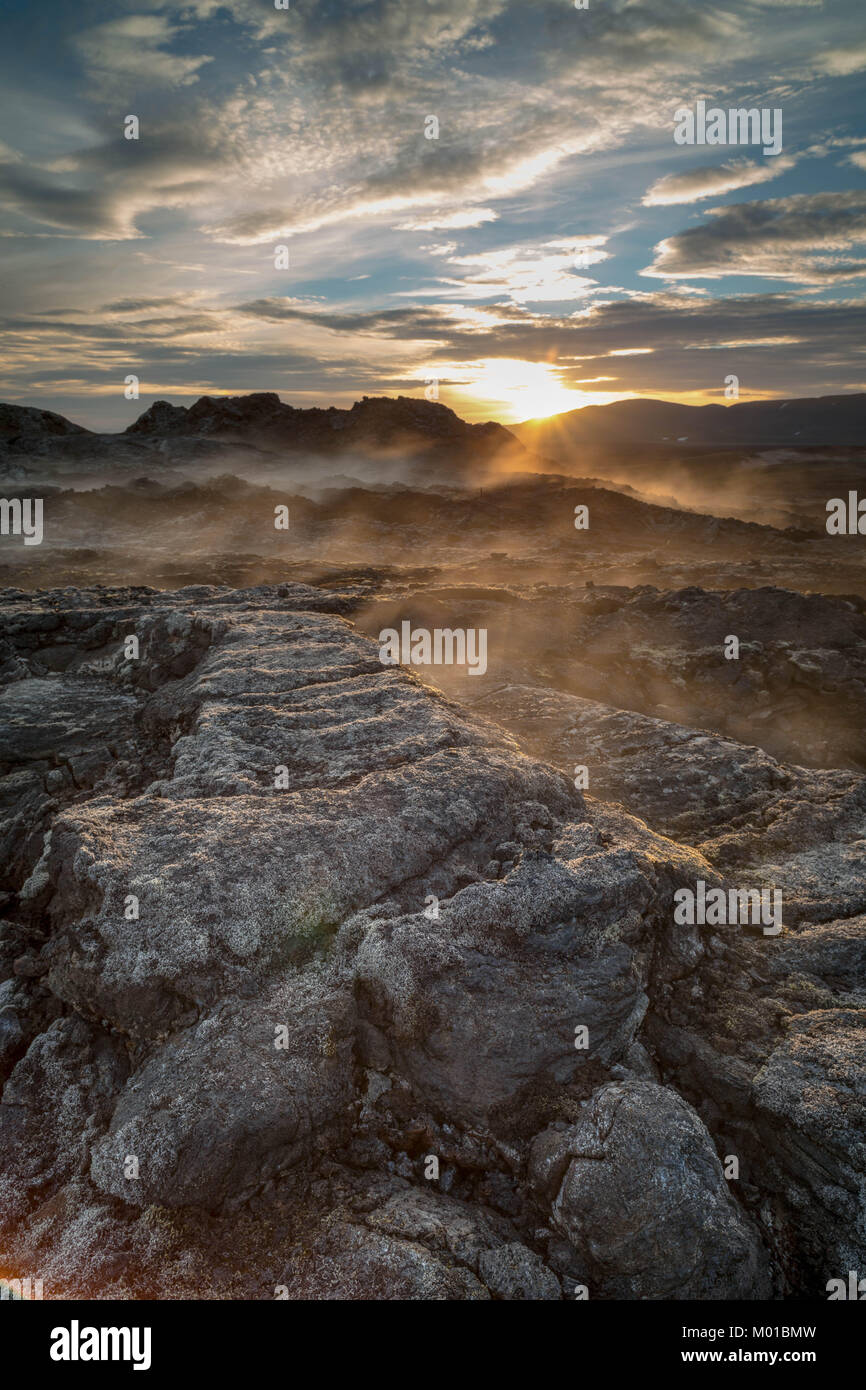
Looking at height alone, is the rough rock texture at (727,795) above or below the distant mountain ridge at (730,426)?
below

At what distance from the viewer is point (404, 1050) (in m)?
4.74

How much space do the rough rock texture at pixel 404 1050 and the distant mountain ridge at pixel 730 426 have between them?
126 meters

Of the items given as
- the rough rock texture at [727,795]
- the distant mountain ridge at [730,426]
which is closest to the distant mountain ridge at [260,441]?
the rough rock texture at [727,795]

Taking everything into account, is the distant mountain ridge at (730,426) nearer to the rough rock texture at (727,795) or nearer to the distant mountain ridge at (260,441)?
the distant mountain ridge at (260,441)

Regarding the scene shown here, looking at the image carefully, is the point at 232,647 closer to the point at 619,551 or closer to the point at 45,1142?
the point at 45,1142

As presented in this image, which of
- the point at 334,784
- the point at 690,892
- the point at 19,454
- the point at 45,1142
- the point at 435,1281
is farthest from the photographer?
the point at 19,454

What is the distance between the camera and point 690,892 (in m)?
6.13

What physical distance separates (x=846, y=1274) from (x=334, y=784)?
4733 millimetres

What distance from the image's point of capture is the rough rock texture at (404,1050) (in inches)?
158

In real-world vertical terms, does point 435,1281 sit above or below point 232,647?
below

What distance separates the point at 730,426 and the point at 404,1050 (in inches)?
7554

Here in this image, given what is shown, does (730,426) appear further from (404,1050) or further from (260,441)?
(404,1050)

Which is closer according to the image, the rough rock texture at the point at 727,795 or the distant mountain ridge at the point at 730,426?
the rough rock texture at the point at 727,795

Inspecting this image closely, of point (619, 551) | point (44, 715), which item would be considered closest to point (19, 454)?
point (619, 551)
